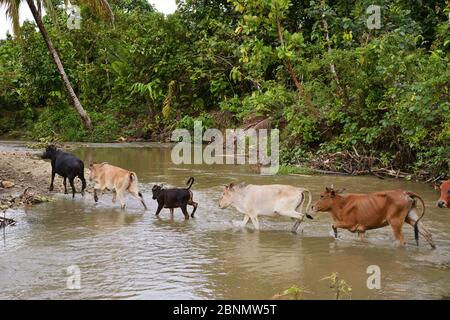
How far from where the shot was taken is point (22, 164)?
15844mm

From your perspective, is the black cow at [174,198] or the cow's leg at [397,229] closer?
the cow's leg at [397,229]

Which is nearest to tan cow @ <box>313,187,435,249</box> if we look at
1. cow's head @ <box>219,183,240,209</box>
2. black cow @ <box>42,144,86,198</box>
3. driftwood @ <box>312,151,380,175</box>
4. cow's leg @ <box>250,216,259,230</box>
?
cow's leg @ <box>250,216,259,230</box>

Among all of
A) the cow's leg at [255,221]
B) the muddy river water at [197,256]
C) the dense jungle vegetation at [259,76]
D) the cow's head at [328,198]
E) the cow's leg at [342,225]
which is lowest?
the muddy river water at [197,256]

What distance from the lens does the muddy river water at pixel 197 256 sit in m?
6.43

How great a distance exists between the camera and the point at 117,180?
11383mm

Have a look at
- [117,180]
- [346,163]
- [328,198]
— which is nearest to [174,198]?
[117,180]

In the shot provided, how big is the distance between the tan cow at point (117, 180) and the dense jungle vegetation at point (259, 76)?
19.4 feet

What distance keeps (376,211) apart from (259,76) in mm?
13518

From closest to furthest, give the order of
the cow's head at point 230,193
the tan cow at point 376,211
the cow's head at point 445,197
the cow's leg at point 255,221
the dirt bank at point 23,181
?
1. the cow's head at point 445,197
2. the tan cow at point 376,211
3. the cow's leg at point 255,221
4. the cow's head at point 230,193
5. the dirt bank at point 23,181

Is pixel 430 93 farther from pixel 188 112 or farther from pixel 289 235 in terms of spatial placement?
pixel 188 112

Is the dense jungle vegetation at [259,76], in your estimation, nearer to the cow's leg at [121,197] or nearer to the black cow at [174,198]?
the black cow at [174,198]

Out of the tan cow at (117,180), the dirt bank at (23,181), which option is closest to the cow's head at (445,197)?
the tan cow at (117,180)

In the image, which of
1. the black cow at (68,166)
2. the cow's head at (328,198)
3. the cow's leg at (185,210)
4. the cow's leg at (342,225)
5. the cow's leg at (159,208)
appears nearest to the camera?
the cow's leg at (342,225)
